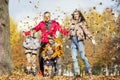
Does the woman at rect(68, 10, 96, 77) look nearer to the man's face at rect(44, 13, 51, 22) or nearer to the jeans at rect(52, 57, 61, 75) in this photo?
the man's face at rect(44, 13, 51, 22)

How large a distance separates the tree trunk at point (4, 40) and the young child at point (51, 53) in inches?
46.0

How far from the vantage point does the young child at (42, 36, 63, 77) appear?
41.0ft

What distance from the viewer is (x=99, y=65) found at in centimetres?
6300

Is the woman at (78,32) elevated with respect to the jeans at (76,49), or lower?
elevated

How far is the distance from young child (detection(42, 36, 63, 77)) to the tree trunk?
1.17 meters

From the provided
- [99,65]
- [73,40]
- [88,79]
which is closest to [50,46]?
[73,40]

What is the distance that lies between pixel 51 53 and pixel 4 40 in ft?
5.21

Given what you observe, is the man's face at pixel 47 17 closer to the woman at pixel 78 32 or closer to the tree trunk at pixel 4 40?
the woman at pixel 78 32

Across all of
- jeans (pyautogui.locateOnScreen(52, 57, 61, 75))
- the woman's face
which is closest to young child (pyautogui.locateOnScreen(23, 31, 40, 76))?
jeans (pyautogui.locateOnScreen(52, 57, 61, 75))

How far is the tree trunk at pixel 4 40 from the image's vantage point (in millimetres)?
12711

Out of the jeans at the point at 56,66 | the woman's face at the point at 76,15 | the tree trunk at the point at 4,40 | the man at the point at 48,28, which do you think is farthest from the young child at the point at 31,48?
the woman's face at the point at 76,15

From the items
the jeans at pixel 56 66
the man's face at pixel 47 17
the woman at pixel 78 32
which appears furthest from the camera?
the jeans at pixel 56 66

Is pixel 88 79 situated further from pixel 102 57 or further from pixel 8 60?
pixel 102 57

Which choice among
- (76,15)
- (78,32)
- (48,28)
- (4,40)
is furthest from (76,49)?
(4,40)
